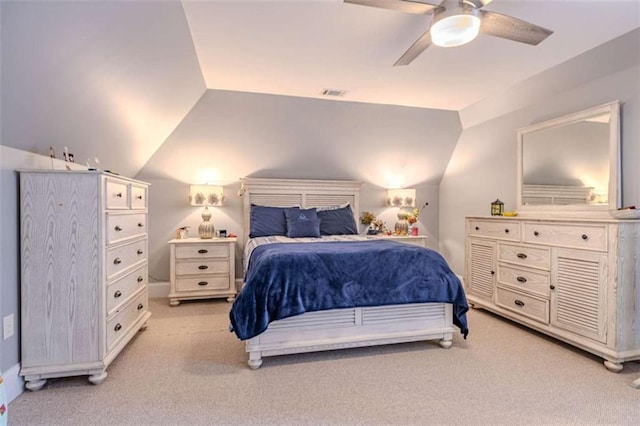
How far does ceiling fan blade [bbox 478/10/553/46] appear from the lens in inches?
72.9

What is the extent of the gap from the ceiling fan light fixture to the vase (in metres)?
3.16

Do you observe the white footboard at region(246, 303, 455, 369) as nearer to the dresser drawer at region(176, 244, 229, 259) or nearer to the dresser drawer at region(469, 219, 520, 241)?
the dresser drawer at region(469, 219, 520, 241)

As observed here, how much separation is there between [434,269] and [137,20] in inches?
106

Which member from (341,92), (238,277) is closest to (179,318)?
(238,277)

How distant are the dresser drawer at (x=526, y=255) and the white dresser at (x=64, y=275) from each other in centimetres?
336

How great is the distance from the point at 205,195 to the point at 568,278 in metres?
3.79

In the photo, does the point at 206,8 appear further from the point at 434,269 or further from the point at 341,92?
the point at 434,269

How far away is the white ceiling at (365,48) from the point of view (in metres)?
2.14

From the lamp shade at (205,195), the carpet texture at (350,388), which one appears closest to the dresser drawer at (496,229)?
the carpet texture at (350,388)

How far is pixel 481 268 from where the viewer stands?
3.51 metres

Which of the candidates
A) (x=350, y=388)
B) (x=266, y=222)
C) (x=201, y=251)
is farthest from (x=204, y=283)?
(x=350, y=388)

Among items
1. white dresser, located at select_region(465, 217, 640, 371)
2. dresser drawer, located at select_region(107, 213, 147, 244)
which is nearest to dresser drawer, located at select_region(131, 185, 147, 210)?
dresser drawer, located at select_region(107, 213, 147, 244)

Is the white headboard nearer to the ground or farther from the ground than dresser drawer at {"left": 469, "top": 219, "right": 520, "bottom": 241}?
farther from the ground

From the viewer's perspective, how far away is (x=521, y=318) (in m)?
2.96
